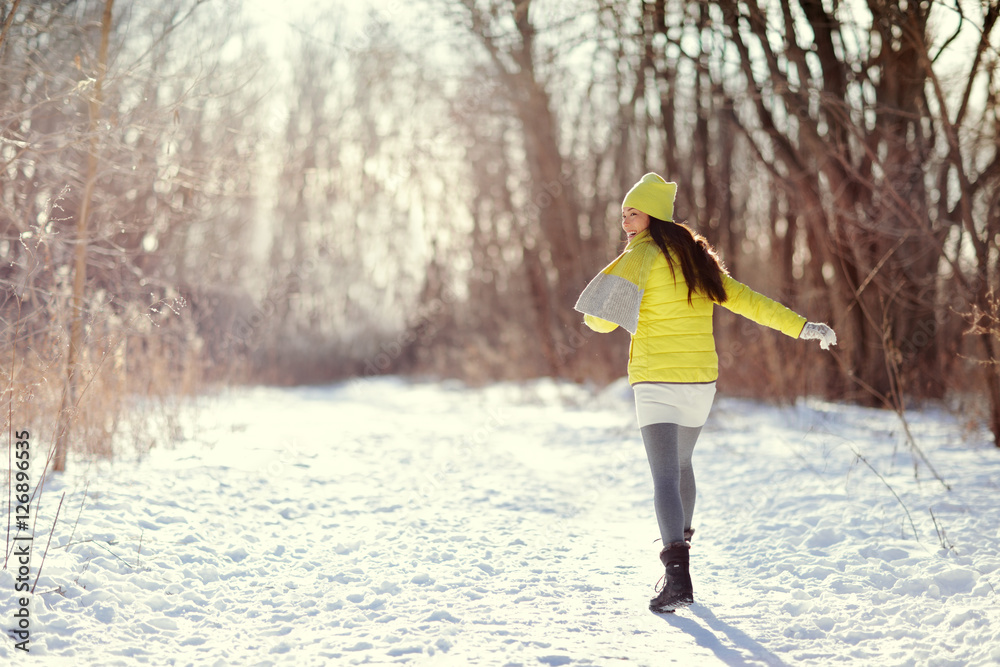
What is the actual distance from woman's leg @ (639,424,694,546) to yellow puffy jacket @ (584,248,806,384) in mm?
241

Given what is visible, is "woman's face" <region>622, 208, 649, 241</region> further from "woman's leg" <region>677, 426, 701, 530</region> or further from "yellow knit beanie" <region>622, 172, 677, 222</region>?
"woman's leg" <region>677, 426, 701, 530</region>

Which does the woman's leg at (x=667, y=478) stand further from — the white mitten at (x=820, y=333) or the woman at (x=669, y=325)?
the white mitten at (x=820, y=333)

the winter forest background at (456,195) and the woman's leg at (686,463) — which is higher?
the winter forest background at (456,195)

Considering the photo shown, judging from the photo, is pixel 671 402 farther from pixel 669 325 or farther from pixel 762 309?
pixel 762 309

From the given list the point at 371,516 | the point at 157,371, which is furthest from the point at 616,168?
the point at 371,516

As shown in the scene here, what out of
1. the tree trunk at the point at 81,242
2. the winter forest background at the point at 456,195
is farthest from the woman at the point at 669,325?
the tree trunk at the point at 81,242

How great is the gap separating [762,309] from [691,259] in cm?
38

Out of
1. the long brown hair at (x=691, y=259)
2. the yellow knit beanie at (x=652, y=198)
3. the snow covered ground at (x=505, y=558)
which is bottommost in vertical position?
the snow covered ground at (x=505, y=558)

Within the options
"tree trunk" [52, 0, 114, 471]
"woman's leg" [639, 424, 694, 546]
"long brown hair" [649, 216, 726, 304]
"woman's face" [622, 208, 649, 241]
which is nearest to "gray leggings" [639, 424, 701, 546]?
"woman's leg" [639, 424, 694, 546]

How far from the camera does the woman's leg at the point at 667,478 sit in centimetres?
348

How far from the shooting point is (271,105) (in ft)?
59.8

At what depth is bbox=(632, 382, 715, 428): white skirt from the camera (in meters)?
3.47

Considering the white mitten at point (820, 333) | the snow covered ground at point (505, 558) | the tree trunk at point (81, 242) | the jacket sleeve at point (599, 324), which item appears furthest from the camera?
the tree trunk at point (81, 242)

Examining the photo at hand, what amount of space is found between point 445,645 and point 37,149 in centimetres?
365
